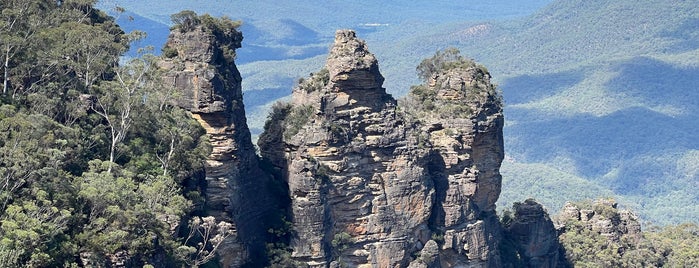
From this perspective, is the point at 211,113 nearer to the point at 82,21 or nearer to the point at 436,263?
the point at 82,21

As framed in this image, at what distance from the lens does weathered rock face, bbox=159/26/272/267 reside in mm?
49062

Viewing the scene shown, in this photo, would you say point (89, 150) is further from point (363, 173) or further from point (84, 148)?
point (363, 173)

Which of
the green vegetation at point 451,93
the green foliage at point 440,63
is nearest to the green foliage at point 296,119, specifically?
the green vegetation at point 451,93

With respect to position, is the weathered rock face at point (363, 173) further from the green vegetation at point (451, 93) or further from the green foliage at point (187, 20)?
the green foliage at point (187, 20)

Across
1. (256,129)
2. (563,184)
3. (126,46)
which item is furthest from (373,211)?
(256,129)

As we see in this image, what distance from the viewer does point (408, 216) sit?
54.6 meters

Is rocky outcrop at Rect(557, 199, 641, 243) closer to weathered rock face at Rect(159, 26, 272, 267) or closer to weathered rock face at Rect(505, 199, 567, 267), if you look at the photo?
weathered rock face at Rect(505, 199, 567, 267)

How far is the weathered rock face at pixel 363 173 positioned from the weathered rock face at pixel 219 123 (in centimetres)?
232

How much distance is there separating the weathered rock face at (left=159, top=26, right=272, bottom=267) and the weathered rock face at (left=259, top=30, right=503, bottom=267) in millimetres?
2320

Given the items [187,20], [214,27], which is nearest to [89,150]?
[187,20]

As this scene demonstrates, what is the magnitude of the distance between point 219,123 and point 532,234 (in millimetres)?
20904

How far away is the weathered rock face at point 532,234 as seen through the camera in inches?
2549

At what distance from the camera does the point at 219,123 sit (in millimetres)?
49656

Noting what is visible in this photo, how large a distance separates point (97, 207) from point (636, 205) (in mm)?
146895
